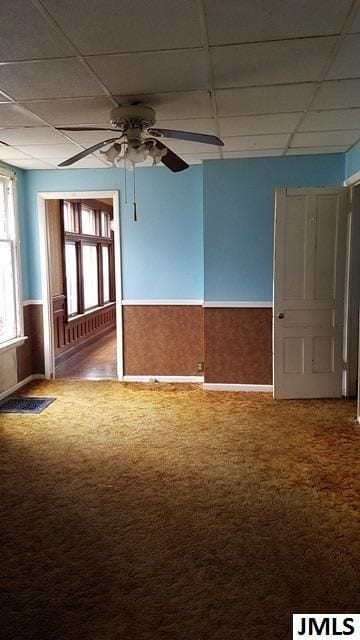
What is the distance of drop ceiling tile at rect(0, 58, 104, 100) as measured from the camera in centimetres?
248

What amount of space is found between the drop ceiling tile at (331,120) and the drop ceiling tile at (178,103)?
80cm

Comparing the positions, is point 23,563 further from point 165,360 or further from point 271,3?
point 165,360

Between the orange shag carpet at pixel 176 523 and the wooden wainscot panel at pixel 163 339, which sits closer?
the orange shag carpet at pixel 176 523

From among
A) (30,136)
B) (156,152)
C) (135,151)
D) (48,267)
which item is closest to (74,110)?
(135,151)

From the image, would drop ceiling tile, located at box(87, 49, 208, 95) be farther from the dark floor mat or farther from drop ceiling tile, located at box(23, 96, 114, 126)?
the dark floor mat

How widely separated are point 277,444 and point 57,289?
391 centimetres

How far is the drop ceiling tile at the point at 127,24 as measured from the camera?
75.1 inches

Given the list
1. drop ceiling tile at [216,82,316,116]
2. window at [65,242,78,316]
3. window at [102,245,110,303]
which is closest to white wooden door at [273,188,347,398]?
drop ceiling tile at [216,82,316,116]

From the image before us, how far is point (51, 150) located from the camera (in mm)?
4332

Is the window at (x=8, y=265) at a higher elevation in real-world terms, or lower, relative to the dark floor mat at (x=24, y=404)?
higher
